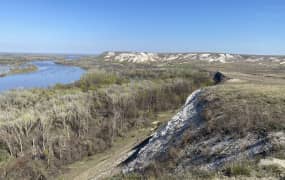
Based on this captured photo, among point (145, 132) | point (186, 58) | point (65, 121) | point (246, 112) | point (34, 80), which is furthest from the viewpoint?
point (186, 58)

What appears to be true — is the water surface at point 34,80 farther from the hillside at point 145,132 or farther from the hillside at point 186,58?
the hillside at point 186,58

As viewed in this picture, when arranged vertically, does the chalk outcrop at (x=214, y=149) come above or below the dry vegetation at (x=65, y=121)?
above

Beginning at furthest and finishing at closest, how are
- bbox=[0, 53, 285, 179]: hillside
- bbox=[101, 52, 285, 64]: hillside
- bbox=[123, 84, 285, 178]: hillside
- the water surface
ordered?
bbox=[101, 52, 285, 64]: hillside
the water surface
bbox=[0, 53, 285, 179]: hillside
bbox=[123, 84, 285, 178]: hillside

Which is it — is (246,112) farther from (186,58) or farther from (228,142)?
(186,58)

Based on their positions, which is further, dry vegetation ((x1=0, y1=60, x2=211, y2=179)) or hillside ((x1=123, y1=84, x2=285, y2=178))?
dry vegetation ((x1=0, y1=60, x2=211, y2=179))

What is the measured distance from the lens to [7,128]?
26.1 m

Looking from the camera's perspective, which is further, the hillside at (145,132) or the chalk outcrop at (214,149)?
the hillside at (145,132)

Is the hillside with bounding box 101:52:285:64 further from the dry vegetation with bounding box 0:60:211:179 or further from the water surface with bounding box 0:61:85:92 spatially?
the dry vegetation with bounding box 0:60:211:179

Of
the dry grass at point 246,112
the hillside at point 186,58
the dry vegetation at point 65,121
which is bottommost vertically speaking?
the dry vegetation at point 65,121

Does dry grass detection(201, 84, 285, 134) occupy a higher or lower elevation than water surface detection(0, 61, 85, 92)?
higher

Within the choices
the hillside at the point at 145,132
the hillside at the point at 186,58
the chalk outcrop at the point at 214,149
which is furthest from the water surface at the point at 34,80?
the hillside at the point at 186,58

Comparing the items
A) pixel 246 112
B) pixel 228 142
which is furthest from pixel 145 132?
pixel 228 142

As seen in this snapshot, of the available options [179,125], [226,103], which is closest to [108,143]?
[179,125]

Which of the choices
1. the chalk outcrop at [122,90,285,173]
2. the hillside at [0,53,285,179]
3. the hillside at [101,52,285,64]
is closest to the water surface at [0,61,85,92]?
the hillside at [0,53,285,179]
